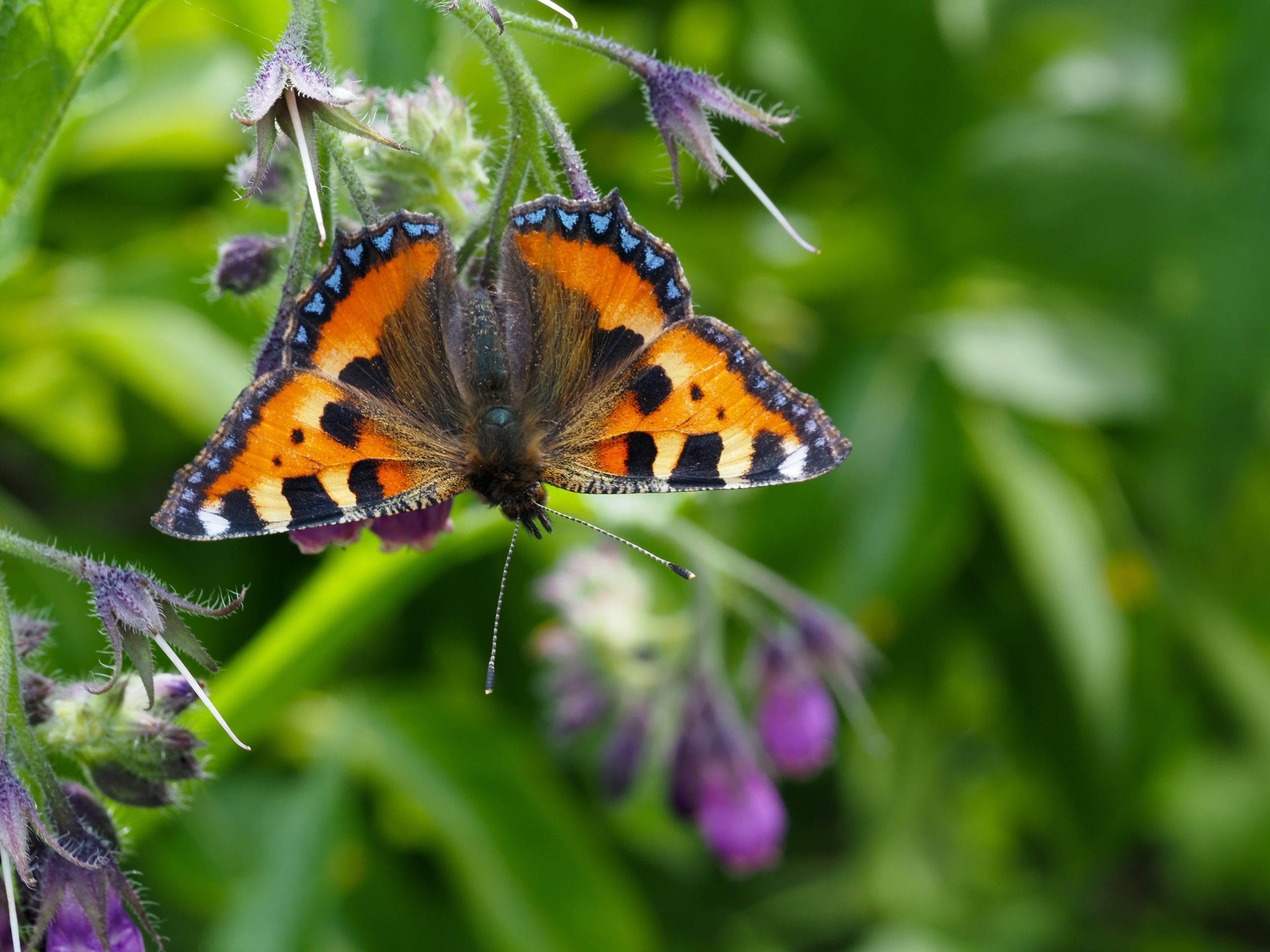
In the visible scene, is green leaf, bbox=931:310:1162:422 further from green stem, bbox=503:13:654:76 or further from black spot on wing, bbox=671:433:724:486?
green stem, bbox=503:13:654:76

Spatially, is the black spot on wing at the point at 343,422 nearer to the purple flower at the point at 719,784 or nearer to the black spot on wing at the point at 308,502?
the black spot on wing at the point at 308,502

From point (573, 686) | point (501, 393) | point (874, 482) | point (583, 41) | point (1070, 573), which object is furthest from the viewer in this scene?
point (874, 482)

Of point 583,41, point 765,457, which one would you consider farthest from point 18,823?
point 583,41

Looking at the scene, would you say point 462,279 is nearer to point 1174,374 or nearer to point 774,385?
point 774,385

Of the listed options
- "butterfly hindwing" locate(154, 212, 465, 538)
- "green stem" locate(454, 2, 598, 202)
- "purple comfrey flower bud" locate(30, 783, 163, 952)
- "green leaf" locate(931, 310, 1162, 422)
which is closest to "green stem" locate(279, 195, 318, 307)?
"butterfly hindwing" locate(154, 212, 465, 538)

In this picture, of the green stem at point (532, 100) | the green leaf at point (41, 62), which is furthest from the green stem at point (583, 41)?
the green leaf at point (41, 62)

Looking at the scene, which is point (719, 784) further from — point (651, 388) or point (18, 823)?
point (18, 823)
